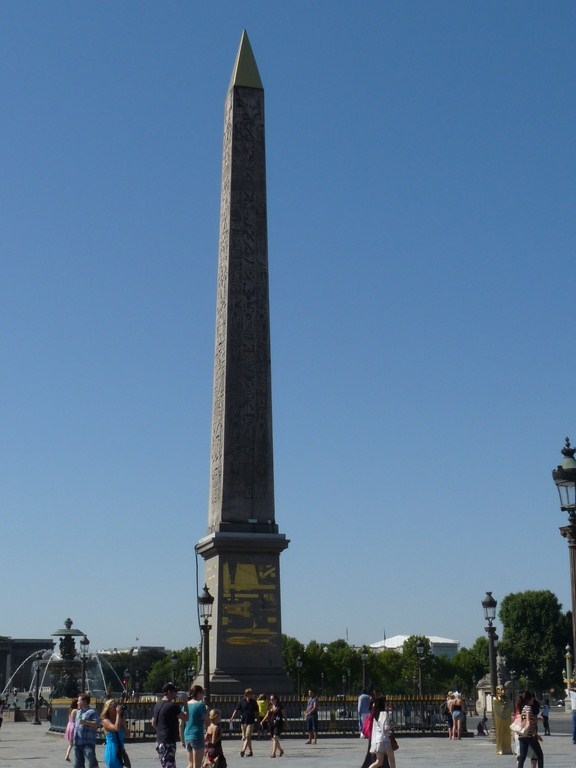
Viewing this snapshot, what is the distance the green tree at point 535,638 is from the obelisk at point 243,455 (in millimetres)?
54966

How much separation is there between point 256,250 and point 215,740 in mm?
22221

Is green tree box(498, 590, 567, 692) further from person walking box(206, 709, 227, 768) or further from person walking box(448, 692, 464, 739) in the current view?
person walking box(206, 709, 227, 768)

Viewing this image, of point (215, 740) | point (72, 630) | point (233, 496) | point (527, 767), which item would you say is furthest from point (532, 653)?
point (215, 740)

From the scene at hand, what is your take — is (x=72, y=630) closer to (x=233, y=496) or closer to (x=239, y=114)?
(x=233, y=496)

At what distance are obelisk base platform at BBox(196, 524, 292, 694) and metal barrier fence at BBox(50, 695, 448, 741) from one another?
964mm

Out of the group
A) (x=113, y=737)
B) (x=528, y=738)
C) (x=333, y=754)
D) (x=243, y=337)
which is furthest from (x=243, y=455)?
(x=113, y=737)

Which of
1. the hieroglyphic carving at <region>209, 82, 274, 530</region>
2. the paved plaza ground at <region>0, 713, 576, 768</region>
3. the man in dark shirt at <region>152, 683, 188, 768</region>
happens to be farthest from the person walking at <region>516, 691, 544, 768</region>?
the hieroglyphic carving at <region>209, 82, 274, 530</region>

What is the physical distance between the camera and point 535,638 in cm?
8356

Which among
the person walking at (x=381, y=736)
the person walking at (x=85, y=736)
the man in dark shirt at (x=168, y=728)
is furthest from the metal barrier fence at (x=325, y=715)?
the person walking at (x=381, y=736)

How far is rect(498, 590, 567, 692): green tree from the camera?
82.4 metres

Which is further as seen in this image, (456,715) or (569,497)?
(456,715)

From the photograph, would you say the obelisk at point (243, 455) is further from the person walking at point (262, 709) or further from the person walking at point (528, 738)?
the person walking at point (528, 738)

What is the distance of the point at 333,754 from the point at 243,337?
1317 cm

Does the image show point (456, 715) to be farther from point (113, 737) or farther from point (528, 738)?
point (113, 737)
